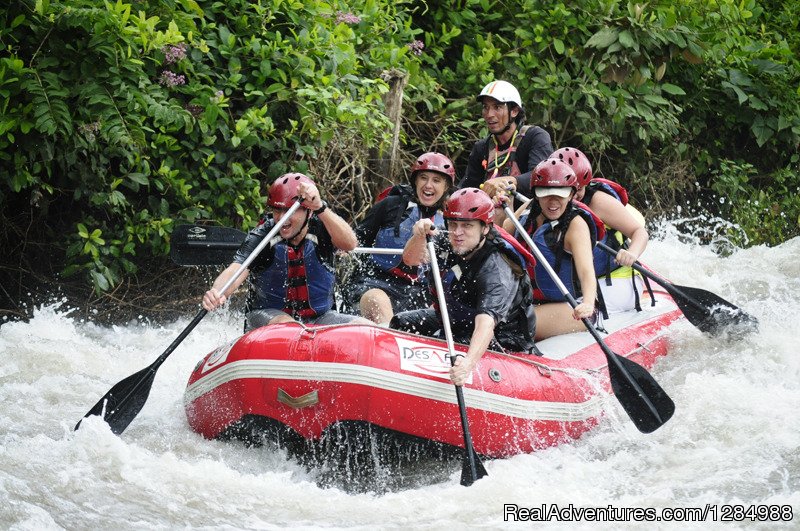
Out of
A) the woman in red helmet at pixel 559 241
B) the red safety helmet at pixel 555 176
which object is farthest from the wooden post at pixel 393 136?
the red safety helmet at pixel 555 176

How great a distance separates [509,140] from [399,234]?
3.78 feet

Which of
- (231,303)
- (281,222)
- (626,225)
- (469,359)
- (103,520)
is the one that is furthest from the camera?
(231,303)

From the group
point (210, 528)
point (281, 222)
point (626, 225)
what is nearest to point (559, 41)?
point (626, 225)

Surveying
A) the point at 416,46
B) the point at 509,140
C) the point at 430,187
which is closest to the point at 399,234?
the point at 430,187

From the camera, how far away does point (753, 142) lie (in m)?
11.8

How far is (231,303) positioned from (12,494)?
418 cm

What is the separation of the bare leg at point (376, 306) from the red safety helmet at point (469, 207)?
3.83ft

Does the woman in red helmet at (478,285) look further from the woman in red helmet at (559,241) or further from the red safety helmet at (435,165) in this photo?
the red safety helmet at (435,165)

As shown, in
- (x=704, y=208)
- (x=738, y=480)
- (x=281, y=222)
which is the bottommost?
(x=704, y=208)

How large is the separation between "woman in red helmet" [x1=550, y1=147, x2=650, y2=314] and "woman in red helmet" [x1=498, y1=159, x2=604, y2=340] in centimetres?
30

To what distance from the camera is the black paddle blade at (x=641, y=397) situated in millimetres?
5695

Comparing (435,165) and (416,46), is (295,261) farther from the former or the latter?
(416,46)

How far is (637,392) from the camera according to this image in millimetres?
5699

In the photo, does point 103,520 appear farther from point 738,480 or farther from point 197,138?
point 197,138
